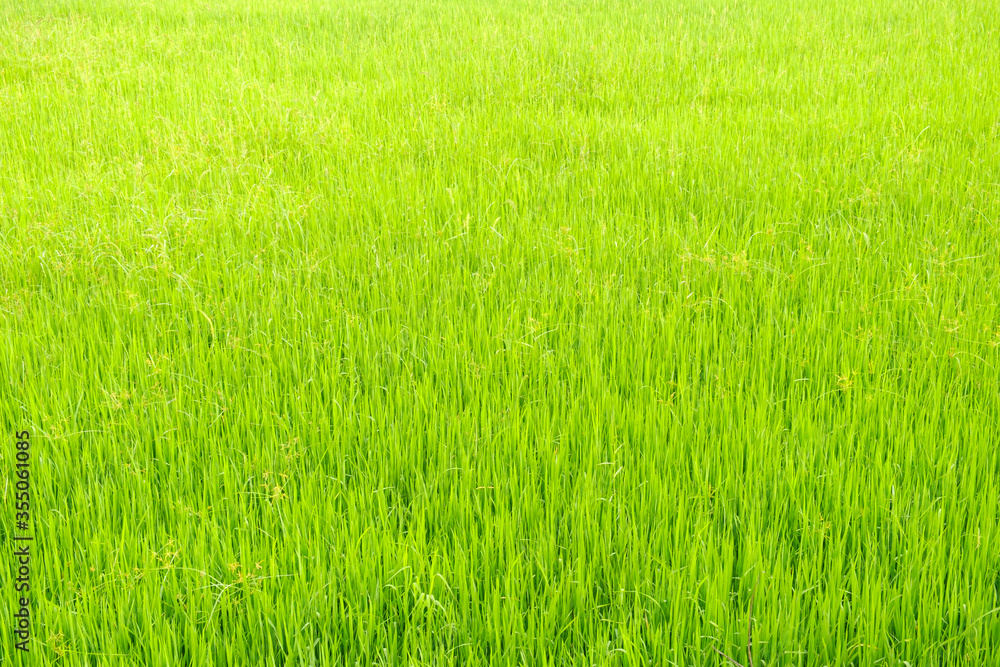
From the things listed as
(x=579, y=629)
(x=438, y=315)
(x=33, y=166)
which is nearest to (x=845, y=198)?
(x=438, y=315)

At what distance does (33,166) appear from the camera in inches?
205

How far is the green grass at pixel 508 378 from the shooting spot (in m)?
1.98

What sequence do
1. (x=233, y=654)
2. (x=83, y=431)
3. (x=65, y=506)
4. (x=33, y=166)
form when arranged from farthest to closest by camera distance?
(x=33, y=166) < (x=83, y=431) < (x=65, y=506) < (x=233, y=654)

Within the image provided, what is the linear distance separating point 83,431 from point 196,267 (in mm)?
1384

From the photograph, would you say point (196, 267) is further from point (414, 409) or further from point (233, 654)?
point (233, 654)

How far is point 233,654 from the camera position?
6.22 feet

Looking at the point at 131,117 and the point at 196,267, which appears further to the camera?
the point at 131,117

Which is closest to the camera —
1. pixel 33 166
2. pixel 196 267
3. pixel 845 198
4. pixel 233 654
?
pixel 233 654

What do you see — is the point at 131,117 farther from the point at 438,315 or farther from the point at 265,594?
the point at 265,594

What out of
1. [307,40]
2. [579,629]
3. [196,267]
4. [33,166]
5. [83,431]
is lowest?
[579,629]

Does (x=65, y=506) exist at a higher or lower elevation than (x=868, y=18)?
lower

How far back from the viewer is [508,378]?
2.97 m

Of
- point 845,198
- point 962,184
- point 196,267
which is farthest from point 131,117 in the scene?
point 962,184

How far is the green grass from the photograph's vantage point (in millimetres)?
1981
